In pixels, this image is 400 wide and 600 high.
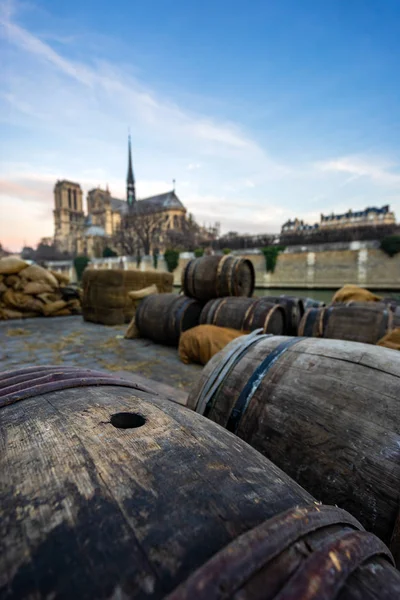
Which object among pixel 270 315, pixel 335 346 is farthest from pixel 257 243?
pixel 335 346

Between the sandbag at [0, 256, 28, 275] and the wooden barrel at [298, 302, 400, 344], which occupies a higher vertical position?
the sandbag at [0, 256, 28, 275]

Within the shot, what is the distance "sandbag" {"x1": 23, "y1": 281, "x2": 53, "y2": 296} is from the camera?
30.7 feet

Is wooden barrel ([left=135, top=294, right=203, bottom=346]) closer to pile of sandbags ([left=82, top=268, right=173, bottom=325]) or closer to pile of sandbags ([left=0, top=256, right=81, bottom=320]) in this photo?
pile of sandbags ([left=82, top=268, right=173, bottom=325])

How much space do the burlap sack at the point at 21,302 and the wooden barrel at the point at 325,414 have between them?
9376mm

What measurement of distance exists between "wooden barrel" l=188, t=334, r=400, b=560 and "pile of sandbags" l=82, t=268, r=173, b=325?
692 centimetres

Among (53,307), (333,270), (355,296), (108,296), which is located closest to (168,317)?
(108,296)

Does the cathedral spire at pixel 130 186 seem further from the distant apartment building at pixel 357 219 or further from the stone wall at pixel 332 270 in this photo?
the stone wall at pixel 332 270

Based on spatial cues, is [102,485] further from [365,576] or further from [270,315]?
[270,315]

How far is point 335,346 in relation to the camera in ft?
4.89

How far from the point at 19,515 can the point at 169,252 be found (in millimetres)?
33006

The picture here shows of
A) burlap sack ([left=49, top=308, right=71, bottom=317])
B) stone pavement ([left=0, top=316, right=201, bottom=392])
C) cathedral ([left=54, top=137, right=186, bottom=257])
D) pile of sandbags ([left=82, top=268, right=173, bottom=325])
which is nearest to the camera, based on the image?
stone pavement ([left=0, top=316, right=201, bottom=392])

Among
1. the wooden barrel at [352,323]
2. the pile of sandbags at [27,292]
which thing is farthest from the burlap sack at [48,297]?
the wooden barrel at [352,323]

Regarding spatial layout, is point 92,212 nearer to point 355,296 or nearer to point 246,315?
point 355,296

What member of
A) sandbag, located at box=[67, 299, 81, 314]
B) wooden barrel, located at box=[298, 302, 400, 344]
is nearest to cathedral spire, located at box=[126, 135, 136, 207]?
sandbag, located at box=[67, 299, 81, 314]
